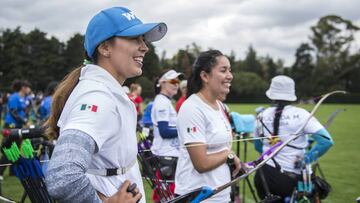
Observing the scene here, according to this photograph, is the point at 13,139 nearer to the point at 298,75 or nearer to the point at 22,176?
the point at 22,176

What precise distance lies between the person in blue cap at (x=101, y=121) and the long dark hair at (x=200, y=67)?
1336 millimetres

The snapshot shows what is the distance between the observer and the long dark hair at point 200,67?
320 centimetres

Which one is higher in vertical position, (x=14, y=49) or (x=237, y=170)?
(x=14, y=49)

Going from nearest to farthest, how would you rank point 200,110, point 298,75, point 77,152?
point 77,152 → point 200,110 → point 298,75

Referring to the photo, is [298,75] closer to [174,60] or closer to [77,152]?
[174,60]

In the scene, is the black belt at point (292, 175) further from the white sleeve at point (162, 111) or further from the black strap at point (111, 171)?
the black strap at point (111, 171)

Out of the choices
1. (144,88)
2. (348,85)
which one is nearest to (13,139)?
(144,88)

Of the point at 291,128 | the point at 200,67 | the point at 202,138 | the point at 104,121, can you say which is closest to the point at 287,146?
the point at 291,128

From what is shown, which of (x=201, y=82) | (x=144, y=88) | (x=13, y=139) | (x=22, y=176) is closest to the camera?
(x=22, y=176)

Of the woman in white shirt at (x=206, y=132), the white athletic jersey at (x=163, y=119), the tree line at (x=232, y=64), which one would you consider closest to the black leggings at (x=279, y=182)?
the woman in white shirt at (x=206, y=132)

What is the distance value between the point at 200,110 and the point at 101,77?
1444 mm

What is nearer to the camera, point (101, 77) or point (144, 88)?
point (101, 77)

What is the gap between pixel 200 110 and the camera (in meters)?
2.97

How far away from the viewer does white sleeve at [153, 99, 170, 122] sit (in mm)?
5473
